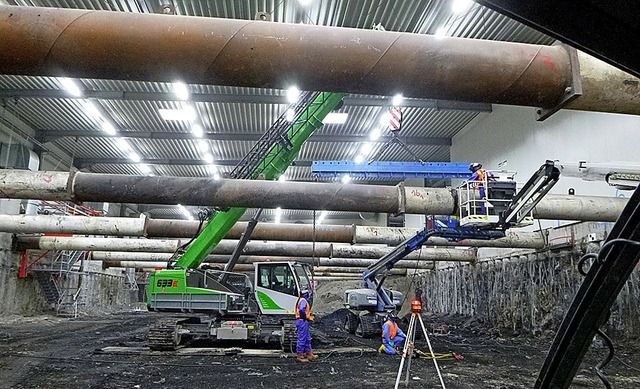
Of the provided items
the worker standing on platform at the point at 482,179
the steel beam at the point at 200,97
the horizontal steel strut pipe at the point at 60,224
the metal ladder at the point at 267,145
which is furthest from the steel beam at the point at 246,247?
the worker standing on platform at the point at 482,179

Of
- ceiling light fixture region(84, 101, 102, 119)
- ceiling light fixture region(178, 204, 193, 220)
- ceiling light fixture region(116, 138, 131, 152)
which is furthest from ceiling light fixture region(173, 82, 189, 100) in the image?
ceiling light fixture region(178, 204, 193, 220)

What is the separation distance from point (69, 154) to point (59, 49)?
23.6 meters

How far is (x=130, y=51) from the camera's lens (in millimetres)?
3668

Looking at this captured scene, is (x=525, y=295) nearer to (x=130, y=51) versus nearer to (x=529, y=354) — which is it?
(x=529, y=354)

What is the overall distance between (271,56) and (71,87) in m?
14.4

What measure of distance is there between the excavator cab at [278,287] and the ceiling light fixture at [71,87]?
A: 26.9 ft

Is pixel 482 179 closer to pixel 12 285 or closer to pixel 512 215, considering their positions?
pixel 512 215

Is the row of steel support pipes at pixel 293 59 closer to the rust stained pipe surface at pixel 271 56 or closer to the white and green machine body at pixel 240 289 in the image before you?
the rust stained pipe surface at pixel 271 56

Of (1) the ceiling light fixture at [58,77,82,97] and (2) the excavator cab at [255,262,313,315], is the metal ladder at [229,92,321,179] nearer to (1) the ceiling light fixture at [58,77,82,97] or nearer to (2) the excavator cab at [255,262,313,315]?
(2) the excavator cab at [255,262,313,315]

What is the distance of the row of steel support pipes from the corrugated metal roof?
8.31 meters

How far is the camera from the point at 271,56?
377 centimetres

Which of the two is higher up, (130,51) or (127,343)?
(130,51)

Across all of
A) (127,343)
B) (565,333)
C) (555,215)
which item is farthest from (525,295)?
(565,333)

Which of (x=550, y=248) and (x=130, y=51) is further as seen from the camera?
(x=550, y=248)
